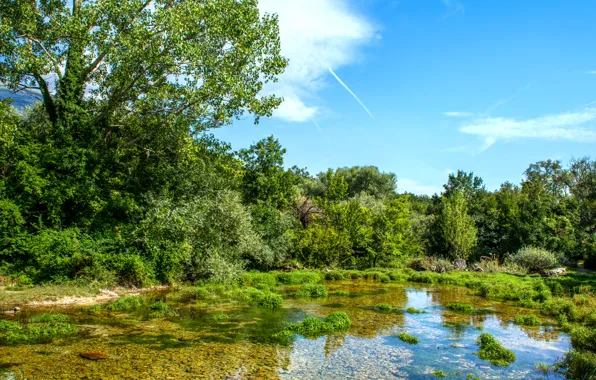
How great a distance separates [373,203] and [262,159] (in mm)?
16763

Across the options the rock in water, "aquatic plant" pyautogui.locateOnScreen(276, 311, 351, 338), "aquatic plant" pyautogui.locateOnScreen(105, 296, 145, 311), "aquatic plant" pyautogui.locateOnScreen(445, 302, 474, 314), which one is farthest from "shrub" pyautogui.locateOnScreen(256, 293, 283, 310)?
the rock in water

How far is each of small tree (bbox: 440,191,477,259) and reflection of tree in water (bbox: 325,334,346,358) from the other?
95.5 feet

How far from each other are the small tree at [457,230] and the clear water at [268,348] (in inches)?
845

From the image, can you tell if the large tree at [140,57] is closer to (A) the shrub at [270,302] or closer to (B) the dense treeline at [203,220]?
(B) the dense treeline at [203,220]

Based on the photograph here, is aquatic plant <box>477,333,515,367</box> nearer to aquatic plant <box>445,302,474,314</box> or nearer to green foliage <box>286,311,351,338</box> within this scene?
green foliage <box>286,311,351,338</box>

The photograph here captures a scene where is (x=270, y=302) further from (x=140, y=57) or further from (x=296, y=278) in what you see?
(x=140, y=57)

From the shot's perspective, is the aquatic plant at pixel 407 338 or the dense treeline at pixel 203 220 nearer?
the aquatic plant at pixel 407 338

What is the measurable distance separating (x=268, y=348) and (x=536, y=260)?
31332 mm

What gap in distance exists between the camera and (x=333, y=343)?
13906 millimetres

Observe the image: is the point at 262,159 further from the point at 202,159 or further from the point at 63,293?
the point at 63,293

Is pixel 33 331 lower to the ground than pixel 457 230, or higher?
lower

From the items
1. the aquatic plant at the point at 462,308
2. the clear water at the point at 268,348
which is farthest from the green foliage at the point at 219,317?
the aquatic plant at the point at 462,308

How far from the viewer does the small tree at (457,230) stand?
1594 inches

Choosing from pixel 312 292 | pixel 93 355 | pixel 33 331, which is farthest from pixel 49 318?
pixel 312 292
